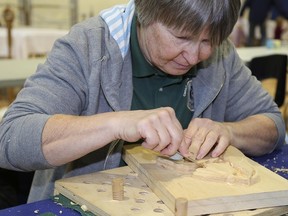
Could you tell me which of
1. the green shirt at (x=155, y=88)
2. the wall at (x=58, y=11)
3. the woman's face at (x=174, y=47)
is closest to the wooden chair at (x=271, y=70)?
the green shirt at (x=155, y=88)

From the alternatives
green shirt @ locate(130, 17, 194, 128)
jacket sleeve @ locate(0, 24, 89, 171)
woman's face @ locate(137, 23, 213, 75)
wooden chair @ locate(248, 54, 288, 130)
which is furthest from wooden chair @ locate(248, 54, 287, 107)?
jacket sleeve @ locate(0, 24, 89, 171)

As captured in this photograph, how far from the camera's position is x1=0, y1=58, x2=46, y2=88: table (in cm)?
252

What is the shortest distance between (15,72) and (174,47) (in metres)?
A: 1.79

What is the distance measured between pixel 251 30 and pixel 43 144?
6024 millimetres

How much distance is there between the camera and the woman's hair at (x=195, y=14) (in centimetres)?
104

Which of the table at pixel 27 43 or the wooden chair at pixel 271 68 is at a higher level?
the wooden chair at pixel 271 68

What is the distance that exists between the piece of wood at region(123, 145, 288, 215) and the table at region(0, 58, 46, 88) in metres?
1.70

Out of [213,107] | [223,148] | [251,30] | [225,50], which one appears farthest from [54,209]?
[251,30]

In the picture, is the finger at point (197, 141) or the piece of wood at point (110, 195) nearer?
the piece of wood at point (110, 195)

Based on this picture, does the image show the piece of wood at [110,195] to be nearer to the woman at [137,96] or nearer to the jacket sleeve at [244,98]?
the woman at [137,96]

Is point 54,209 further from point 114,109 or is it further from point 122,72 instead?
point 122,72

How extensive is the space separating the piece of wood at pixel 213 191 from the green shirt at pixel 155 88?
13.8 inches

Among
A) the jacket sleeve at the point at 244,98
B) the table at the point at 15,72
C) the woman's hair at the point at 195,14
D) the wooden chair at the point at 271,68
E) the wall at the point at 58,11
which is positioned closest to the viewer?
the woman's hair at the point at 195,14

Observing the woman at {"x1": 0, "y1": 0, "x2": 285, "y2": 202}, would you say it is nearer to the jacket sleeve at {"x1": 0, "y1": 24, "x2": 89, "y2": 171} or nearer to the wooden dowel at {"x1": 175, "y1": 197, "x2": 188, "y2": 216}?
the jacket sleeve at {"x1": 0, "y1": 24, "x2": 89, "y2": 171}
